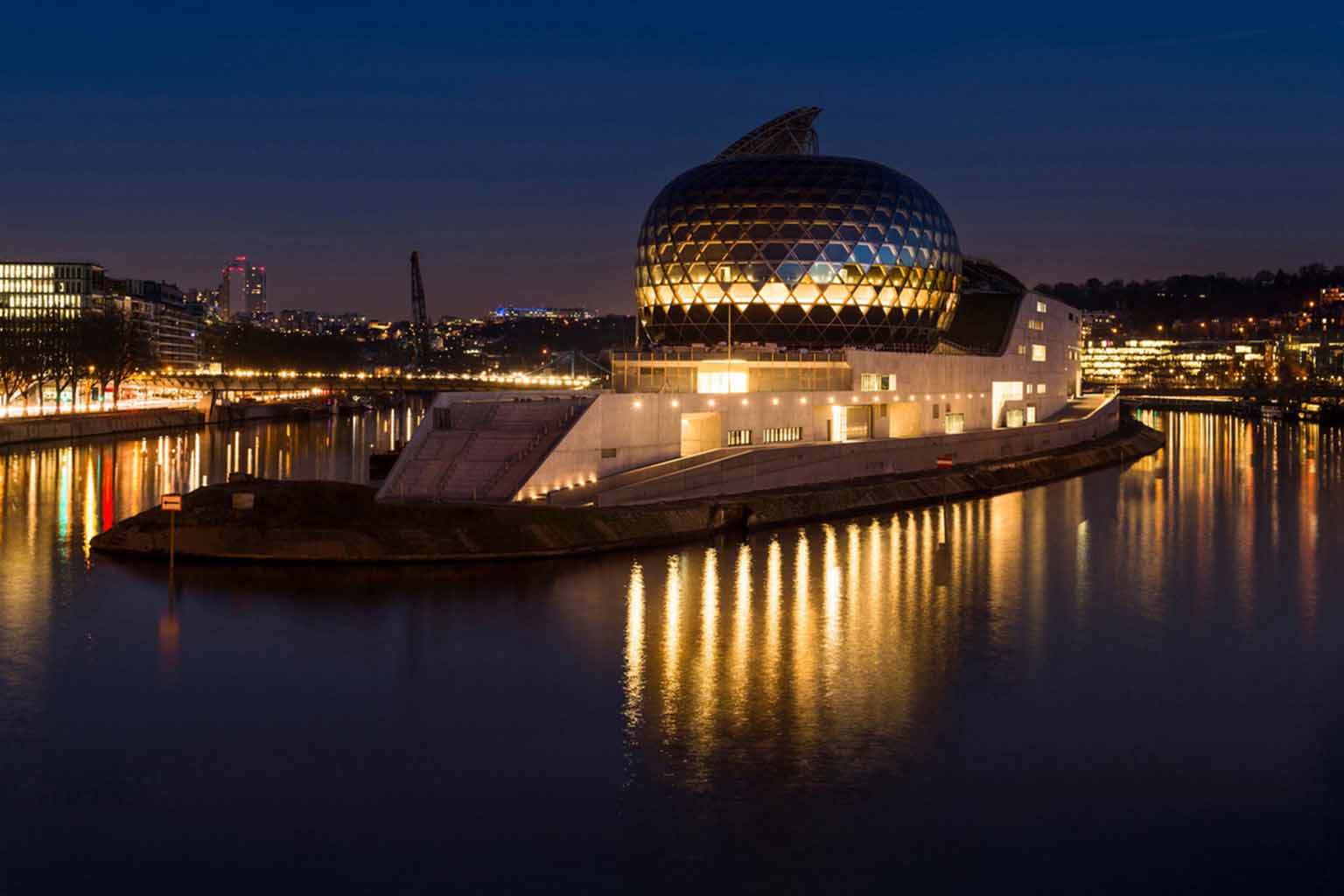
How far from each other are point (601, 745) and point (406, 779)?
9.86ft

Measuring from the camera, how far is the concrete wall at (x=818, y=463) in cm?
4541

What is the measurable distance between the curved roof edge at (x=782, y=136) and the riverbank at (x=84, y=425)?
44.1 m

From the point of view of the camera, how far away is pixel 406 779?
758 inches

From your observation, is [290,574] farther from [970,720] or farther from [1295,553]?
[1295,553]

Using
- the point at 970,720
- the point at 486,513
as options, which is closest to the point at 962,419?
the point at 486,513

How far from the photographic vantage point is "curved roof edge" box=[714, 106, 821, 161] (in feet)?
272

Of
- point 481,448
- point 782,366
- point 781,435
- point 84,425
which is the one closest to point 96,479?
A: point 481,448

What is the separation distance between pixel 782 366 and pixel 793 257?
961 centimetres

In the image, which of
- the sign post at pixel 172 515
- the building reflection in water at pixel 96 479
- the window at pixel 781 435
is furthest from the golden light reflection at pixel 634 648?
the window at pixel 781 435

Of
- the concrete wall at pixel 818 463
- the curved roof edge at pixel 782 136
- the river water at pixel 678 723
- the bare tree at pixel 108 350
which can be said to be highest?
the curved roof edge at pixel 782 136

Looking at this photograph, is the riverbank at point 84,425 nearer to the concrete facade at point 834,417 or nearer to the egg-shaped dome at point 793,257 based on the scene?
the egg-shaped dome at point 793,257

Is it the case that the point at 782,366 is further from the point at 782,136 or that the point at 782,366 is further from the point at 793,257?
the point at 782,136

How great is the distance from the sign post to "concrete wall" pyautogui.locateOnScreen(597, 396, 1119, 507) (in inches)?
493

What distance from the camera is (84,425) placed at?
91.1 meters
